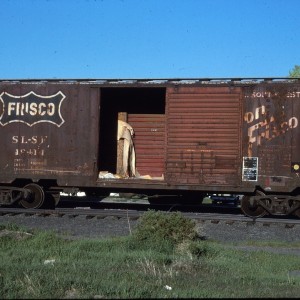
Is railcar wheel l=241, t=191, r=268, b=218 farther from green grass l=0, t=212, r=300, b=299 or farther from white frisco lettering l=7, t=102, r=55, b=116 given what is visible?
white frisco lettering l=7, t=102, r=55, b=116

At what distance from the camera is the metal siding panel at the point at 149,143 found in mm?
16078

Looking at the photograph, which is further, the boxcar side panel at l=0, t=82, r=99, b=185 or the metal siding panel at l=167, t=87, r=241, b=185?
the boxcar side panel at l=0, t=82, r=99, b=185

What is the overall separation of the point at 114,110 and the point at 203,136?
4111 millimetres

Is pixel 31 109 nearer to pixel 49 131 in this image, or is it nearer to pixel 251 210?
pixel 49 131

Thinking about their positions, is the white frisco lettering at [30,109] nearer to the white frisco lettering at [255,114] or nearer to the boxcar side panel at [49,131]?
the boxcar side panel at [49,131]

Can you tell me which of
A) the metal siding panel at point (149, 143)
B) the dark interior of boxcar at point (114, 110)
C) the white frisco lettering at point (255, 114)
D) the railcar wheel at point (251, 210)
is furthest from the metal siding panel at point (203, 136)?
A: the metal siding panel at point (149, 143)

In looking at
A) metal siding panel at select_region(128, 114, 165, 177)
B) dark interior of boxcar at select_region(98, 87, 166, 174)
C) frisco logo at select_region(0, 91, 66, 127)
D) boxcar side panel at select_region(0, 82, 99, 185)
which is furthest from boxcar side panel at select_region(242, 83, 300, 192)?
frisco logo at select_region(0, 91, 66, 127)

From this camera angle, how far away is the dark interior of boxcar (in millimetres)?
15859

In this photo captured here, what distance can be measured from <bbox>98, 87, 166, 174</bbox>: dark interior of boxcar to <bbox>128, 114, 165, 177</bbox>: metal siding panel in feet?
1.25

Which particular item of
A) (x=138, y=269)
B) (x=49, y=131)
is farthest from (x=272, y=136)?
(x=138, y=269)

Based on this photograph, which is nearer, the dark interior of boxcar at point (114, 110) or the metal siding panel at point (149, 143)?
the dark interior of boxcar at point (114, 110)

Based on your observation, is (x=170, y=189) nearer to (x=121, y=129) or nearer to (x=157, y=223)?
(x=121, y=129)

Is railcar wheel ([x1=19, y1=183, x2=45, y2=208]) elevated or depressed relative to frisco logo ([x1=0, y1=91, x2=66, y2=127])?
depressed

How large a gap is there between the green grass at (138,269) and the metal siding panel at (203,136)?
4464mm
